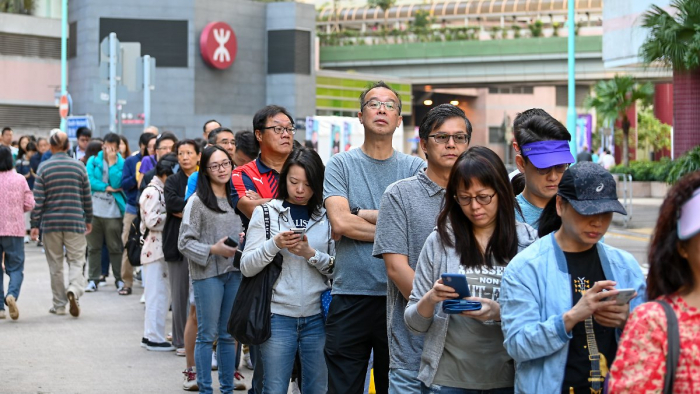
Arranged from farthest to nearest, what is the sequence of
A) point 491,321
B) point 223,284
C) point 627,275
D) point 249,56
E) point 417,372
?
point 249,56 < point 223,284 < point 417,372 < point 491,321 < point 627,275

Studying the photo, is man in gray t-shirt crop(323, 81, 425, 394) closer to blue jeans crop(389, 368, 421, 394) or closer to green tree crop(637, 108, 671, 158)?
blue jeans crop(389, 368, 421, 394)

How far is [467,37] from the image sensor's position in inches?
2379

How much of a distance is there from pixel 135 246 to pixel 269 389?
221 inches

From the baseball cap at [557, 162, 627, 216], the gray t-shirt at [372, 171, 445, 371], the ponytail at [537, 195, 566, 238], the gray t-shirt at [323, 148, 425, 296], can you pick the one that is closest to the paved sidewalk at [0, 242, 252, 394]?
the gray t-shirt at [323, 148, 425, 296]

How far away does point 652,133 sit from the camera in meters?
63.5

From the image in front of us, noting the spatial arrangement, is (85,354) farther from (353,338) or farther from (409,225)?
(409,225)

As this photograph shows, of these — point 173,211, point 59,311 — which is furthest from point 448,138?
point 59,311

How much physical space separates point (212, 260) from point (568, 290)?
174 inches

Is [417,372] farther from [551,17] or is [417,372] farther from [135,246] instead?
[551,17]

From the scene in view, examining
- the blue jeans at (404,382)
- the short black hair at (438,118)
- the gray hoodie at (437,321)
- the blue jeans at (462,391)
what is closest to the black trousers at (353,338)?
the blue jeans at (404,382)

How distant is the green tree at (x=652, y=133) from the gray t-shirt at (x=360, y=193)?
6051cm

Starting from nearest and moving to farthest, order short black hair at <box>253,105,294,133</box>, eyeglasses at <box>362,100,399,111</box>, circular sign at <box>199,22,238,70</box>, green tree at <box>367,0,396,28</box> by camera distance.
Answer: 1. eyeglasses at <box>362,100,399,111</box>
2. short black hair at <box>253,105,294,133</box>
3. circular sign at <box>199,22,238,70</box>
4. green tree at <box>367,0,396,28</box>

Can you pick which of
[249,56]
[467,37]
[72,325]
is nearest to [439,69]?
[467,37]

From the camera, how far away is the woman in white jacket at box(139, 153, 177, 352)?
1016cm
